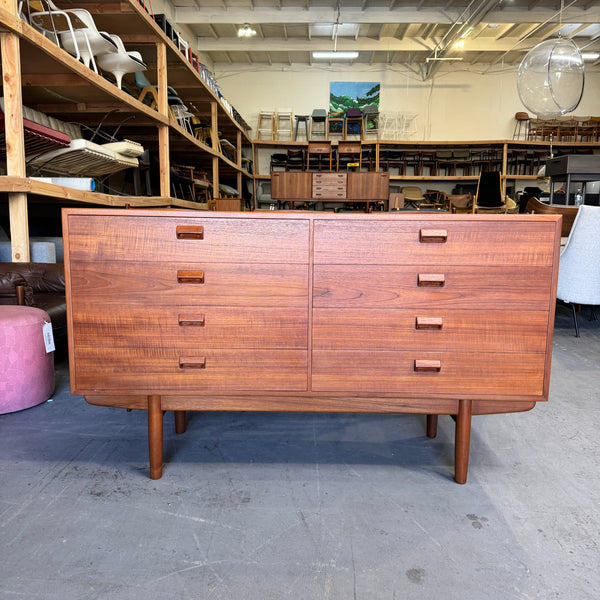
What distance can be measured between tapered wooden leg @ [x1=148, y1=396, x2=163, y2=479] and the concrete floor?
0.05m

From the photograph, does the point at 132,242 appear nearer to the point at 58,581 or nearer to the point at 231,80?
the point at 58,581

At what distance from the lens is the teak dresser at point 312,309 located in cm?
138

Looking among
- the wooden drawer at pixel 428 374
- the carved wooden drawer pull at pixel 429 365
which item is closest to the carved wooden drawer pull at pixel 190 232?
the wooden drawer at pixel 428 374

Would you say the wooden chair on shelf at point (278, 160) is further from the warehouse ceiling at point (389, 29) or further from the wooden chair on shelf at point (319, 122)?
the warehouse ceiling at point (389, 29)

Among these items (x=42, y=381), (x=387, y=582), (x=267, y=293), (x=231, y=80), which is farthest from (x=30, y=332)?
(x=231, y=80)

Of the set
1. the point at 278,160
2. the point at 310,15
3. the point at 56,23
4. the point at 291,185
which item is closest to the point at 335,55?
the point at 310,15

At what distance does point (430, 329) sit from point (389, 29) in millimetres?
10379

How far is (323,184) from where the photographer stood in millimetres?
5551

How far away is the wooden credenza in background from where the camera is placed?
216 inches

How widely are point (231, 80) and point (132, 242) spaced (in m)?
11.4

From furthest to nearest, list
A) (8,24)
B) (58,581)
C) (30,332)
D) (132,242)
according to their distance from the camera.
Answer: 1. (8,24)
2. (30,332)
3. (132,242)
4. (58,581)

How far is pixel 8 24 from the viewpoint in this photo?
2.47m

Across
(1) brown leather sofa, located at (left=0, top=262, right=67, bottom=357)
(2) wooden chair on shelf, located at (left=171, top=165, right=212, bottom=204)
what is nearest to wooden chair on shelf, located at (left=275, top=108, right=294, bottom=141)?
(2) wooden chair on shelf, located at (left=171, top=165, right=212, bottom=204)

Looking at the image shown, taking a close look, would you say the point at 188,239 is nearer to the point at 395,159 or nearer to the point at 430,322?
the point at 430,322
